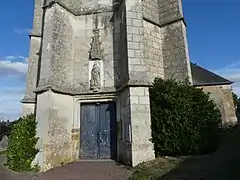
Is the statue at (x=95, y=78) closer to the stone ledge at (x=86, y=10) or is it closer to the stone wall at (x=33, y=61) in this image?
the stone ledge at (x=86, y=10)

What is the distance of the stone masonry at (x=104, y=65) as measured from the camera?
7426 millimetres

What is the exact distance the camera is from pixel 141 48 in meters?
8.03

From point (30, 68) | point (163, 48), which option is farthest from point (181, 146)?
point (30, 68)

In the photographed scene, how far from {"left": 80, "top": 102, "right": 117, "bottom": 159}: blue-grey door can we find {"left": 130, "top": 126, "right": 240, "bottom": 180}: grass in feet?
7.34

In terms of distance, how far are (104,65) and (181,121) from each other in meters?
3.86

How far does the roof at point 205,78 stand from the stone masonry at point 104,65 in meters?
12.1

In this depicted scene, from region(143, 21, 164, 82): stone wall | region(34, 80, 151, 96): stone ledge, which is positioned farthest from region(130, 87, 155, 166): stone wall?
region(143, 21, 164, 82): stone wall

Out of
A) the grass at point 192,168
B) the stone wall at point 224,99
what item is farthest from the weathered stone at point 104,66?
the stone wall at point 224,99

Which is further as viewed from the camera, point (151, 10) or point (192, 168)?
point (151, 10)

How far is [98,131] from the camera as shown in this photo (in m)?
8.78

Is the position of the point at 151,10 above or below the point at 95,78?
above

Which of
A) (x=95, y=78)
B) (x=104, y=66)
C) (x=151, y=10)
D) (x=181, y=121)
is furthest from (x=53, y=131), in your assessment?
(x=151, y=10)

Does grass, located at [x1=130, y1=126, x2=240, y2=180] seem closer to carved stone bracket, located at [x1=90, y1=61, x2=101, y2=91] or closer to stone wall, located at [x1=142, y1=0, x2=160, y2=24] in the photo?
carved stone bracket, located at [x1=90, y1=61, x2=101, y2=91]

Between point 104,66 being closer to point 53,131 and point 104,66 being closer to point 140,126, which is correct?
point 140,126
